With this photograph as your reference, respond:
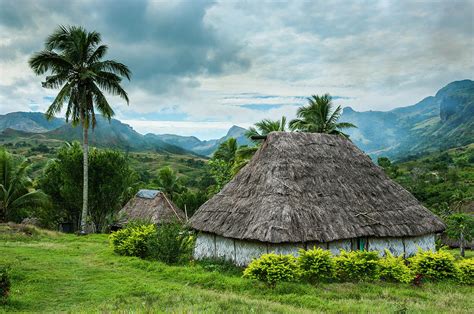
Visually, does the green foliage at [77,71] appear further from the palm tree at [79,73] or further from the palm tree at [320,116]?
the palm tree at [320,116]

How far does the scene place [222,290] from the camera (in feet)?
38.2

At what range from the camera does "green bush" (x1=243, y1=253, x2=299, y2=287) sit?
11724 mm

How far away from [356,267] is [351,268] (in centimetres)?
16

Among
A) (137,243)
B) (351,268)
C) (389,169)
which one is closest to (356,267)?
(351,268)

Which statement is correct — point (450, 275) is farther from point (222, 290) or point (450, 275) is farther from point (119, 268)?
point (119, 268)

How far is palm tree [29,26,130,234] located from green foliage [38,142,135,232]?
157 inches

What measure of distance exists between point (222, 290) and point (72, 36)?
768 inches

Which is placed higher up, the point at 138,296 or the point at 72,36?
the point at 72,36

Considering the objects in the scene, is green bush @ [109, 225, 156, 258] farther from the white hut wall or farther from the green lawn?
the white hut wall

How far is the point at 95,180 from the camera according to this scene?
2906cm

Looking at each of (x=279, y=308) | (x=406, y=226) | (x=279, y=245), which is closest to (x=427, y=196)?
(x=406, y=226)

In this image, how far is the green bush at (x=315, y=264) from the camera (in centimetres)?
1240

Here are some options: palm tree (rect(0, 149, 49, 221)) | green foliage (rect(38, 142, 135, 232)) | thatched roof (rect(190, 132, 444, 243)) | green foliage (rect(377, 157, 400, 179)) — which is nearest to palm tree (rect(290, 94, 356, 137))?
thatched roof (rect(190, 132, 444, 243))

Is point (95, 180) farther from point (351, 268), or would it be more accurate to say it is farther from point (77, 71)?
point (351, 268)
